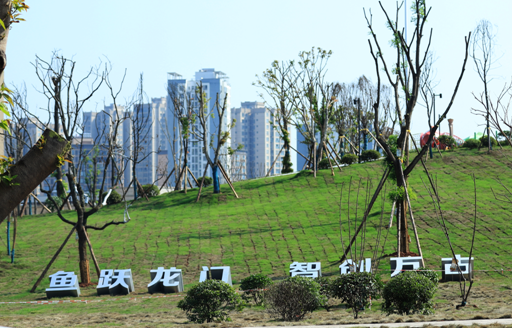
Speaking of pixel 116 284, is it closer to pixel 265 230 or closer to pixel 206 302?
pixel 206 302

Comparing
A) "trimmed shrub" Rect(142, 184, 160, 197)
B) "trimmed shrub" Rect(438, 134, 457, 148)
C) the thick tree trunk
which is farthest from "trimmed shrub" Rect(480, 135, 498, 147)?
the thick tree trunk

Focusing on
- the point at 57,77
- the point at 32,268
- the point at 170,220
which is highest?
the point at 57,77

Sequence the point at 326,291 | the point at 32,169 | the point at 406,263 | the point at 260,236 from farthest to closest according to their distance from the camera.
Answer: the point at 260,236
the point at 406,263
the point at 326,291
the point at 32,169

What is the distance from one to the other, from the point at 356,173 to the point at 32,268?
15.4 meters

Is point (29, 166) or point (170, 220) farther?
point (170, 220)

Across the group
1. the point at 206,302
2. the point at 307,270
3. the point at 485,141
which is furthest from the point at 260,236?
the point at 485,141

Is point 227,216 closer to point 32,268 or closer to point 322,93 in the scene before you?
point 32,268

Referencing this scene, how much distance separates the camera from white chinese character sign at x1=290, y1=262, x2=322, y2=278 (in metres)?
11.0

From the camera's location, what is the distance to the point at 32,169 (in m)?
4.06

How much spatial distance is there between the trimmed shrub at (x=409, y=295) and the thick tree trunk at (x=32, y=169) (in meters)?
5.58

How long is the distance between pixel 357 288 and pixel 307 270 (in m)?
2.92

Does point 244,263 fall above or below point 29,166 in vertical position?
below

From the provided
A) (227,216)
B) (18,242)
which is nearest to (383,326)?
(227,216)

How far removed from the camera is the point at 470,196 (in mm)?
19656
